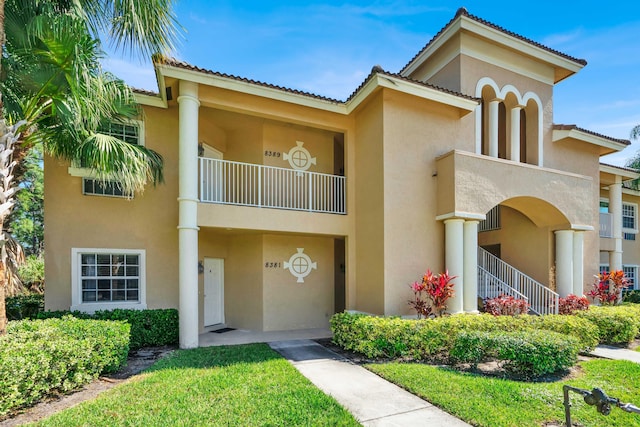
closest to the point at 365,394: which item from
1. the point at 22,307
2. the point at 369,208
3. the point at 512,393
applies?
the point at 512,393

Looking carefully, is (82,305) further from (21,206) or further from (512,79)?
(21,206)

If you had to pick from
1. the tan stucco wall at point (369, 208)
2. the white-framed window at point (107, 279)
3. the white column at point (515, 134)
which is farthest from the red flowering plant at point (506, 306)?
the white-framed window at point (107, 279)

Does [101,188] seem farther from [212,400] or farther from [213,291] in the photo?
[212,400]

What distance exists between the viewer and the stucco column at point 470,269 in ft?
33.3

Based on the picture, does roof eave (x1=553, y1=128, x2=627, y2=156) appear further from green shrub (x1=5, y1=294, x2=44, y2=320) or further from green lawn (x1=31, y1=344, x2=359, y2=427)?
green shrub (x1=5, y1=294, x2=44, y2=320)

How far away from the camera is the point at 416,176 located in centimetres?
1047

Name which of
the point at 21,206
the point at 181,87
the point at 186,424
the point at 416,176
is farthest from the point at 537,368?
the point at 21,206

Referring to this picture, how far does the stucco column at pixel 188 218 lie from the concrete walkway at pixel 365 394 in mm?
2656

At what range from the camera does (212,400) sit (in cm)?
575

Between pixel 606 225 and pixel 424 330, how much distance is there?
1440 centimetres

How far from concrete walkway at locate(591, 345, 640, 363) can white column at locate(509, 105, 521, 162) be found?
6.31m

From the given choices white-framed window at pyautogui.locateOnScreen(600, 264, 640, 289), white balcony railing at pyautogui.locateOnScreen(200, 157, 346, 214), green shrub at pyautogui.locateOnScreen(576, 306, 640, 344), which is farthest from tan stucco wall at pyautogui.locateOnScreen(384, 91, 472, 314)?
white-framed window at pyautogui.locateOnScreen(600, 264, 640, 289)

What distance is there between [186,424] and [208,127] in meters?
9.40

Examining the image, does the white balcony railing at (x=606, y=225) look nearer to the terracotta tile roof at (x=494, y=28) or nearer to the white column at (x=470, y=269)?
the terracotta tile roof at (x=494, y=28)
